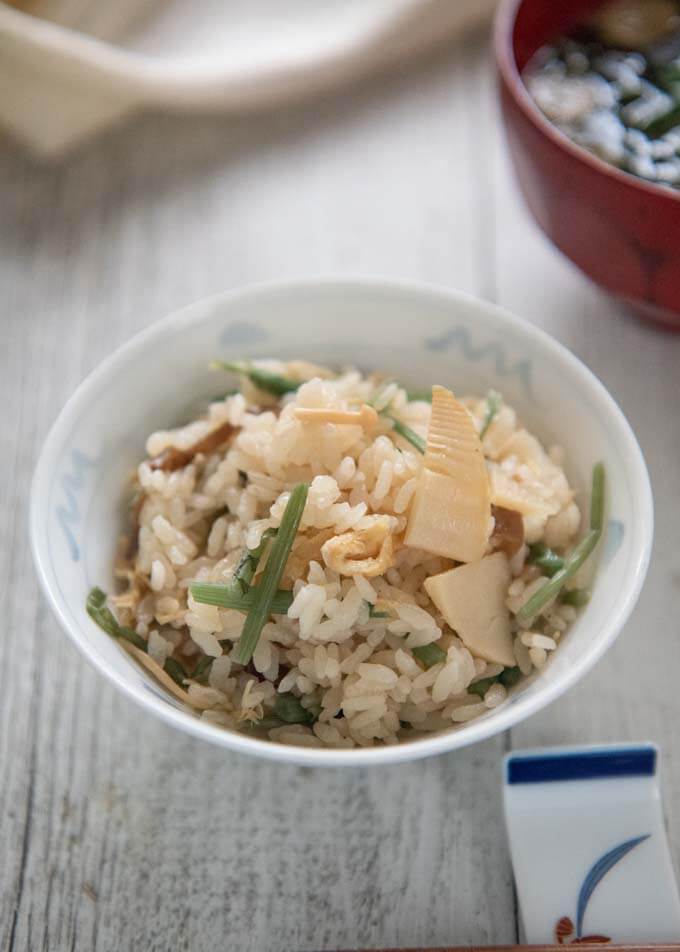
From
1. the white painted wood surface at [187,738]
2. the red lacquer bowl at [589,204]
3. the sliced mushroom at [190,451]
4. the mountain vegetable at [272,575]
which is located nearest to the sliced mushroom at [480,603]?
the mountain vegetable at [272,575]

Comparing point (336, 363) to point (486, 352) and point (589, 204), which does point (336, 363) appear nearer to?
point (486, 352)

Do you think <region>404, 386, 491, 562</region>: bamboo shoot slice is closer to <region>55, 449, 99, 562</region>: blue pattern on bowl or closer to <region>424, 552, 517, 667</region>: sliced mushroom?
<region>424, 552, 517, 667</region>: sliced mushroom

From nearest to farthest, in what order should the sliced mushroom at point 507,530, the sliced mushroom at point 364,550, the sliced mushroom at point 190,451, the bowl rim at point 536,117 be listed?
the sliced mushroom at point 364,550 < the sliced mushroom at point 507,530 < the sliced mushroom at point 190,451 < the bowl rim at point 536,117

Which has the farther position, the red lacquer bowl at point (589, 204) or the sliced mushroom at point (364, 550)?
the red lacquer bowl at point (589, 204)

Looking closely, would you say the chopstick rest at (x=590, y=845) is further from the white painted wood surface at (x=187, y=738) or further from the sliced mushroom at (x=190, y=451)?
the sliced mushroom at (x=190, y=451)

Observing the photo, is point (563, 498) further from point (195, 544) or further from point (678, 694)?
point (195, 544)

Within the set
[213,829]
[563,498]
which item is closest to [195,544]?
[213,829]
